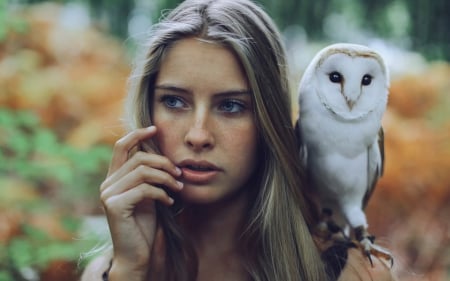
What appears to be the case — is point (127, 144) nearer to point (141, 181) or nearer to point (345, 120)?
point (141, 181)

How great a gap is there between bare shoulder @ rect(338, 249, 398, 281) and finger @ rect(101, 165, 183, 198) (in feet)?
1.03

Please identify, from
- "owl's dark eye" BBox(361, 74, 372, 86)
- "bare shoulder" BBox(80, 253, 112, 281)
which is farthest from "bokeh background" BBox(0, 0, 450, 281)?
"owl's dark eye" BBox(361, 74, 372, 86)

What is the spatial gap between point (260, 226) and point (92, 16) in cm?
168

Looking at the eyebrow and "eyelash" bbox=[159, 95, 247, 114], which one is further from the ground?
the eyebrow

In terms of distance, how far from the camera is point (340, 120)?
1014 millimetres

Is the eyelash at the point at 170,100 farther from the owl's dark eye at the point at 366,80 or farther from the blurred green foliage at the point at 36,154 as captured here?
the blurred green foliage at the point at 36,154

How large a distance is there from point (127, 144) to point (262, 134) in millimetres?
214

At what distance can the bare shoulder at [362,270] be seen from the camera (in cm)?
102

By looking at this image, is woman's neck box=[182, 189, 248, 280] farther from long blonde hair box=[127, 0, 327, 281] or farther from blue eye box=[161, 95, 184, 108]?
blue eye box=[161, 95, 184, 108]

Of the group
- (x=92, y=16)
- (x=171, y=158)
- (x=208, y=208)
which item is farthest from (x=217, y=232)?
(x=92, y=16)

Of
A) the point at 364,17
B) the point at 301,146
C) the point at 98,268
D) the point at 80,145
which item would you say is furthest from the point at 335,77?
the point at 364,17

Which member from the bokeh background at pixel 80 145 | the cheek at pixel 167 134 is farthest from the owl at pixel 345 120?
the bokeh background at pixel 80 145

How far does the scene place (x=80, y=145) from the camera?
1.88 meters

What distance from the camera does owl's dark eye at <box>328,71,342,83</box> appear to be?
1027mm
